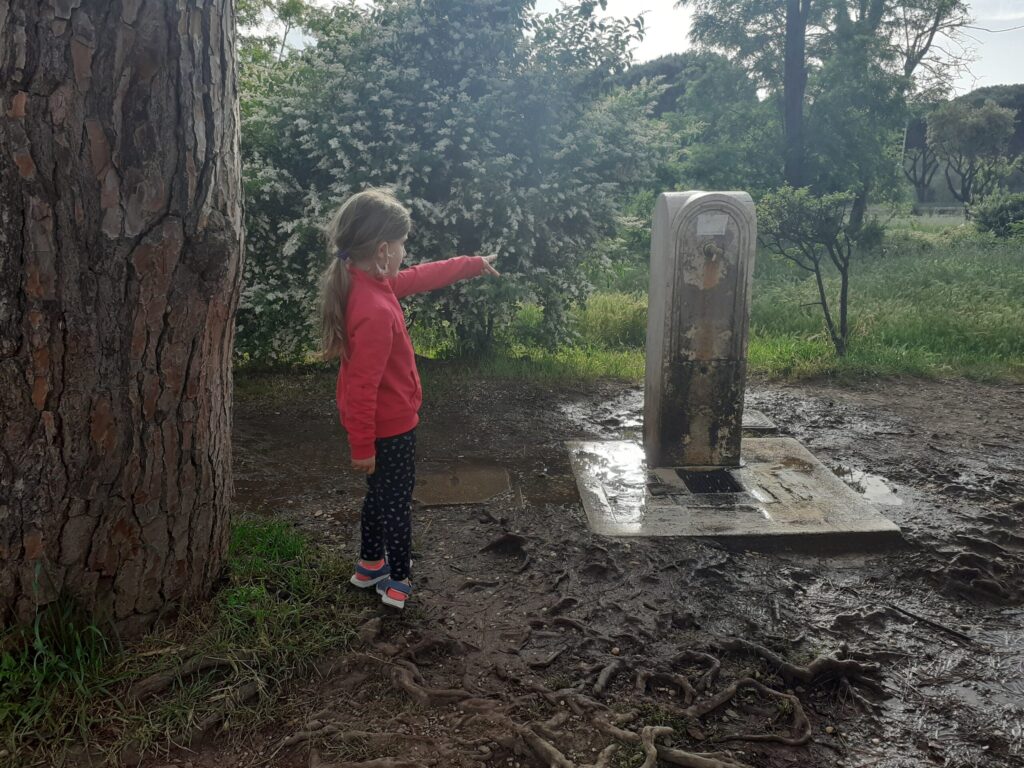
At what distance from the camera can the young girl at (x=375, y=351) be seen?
9.91ft

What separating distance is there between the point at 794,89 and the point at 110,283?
16.0 m

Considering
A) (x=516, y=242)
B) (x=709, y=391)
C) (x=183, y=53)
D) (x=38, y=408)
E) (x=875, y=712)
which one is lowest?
(x=875, y=712)

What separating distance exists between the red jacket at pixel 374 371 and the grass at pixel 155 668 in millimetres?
732

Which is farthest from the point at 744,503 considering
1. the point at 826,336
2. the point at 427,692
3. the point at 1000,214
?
Answer: the point at 1000,214

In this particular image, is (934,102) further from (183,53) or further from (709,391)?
(183,53)

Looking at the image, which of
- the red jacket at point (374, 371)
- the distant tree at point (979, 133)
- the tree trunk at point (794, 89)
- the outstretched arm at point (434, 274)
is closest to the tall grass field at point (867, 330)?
the tree trunk at point (794, 89)

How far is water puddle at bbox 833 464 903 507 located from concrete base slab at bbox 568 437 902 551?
0.20 meters

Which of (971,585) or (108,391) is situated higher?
(108,391)

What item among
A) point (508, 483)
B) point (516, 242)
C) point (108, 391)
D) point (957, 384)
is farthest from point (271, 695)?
point (957, 384)

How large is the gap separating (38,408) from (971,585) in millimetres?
3953

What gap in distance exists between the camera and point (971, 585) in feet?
11.7

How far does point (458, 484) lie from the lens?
199 inches

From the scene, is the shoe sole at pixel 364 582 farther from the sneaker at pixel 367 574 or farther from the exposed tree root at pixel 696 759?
the exposed tree root at pixel 696 759

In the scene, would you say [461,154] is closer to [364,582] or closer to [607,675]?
[364,582]
